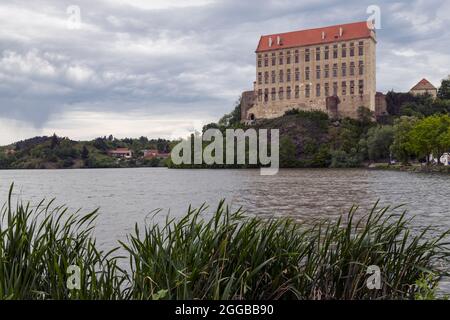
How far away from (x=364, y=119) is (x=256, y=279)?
117 metres

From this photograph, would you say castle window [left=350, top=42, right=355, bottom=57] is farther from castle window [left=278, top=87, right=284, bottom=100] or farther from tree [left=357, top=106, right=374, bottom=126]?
castle window [left=278, top=87, right=284, bottom=100]

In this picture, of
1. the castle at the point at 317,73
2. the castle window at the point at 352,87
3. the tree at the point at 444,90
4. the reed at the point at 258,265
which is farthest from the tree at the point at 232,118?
the reed at the point at 258,265

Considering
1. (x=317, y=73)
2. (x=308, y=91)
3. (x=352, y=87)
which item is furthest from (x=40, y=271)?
(x=317, y=73)

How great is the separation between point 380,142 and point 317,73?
37.5 meters

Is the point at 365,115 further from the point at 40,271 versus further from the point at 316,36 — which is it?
the point at 40,271

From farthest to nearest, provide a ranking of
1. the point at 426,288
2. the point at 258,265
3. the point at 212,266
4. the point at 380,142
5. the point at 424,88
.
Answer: the point at 424,88 < the point at 380,142 < the point at 258,265 < the point at 212,266 < the point at 426,288

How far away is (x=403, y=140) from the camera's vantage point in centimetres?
8350

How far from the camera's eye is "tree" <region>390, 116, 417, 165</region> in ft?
270

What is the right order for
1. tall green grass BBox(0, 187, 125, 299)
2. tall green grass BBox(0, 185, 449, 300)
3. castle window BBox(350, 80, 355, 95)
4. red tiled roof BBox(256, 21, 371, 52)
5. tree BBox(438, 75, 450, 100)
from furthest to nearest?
tree BBox(438, 75, 450, 100) < red tiled roof BBox(256, 21, 371, 52) < castle window BBox(350, 80, 355, 95) < tall green grass BBox(0, 185, 449, 300) < tall green grass BBox(0, 187, 125, 299)

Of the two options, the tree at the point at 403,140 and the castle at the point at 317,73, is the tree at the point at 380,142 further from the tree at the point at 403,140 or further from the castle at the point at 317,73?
the castle at the point at 317,73

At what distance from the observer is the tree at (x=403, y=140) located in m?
82.2

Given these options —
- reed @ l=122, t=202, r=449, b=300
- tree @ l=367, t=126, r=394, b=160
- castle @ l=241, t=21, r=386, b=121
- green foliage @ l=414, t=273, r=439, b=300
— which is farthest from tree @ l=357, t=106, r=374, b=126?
green foliage @ l=414, t=273, r=439, b=300

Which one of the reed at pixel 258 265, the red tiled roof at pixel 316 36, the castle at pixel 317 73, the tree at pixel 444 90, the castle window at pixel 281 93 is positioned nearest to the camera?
the reed at pixel 258 265
